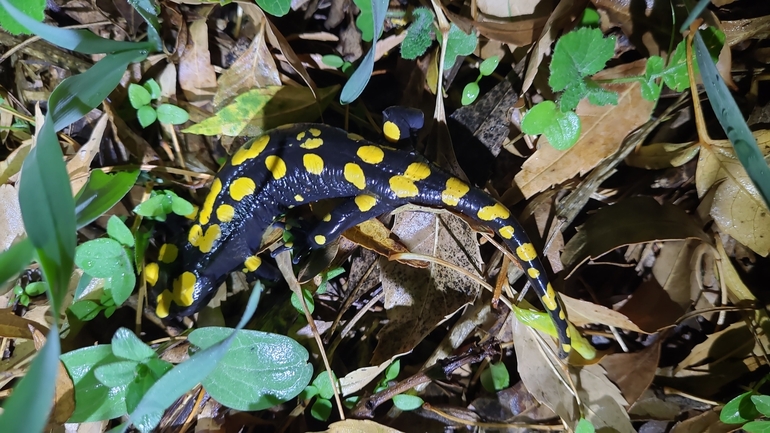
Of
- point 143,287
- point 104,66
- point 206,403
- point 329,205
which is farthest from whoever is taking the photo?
point 329,205

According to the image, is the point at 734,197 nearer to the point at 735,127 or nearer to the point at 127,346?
the point at 735,127

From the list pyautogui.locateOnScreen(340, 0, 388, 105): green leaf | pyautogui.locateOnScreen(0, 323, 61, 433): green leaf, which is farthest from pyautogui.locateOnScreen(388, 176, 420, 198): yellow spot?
pyautogui.locateOnScreen(0, 323, 61, 433): green leaf

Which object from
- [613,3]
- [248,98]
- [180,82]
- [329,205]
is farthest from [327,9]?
[613,3]

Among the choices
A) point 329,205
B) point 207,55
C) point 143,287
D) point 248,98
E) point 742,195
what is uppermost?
point 207,55

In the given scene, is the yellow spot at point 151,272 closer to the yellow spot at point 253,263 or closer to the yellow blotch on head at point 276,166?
the yellow spot at point 253,263

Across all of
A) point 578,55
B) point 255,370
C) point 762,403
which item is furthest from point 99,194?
point 762,403

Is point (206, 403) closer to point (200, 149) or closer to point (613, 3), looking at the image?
point (200, 149)

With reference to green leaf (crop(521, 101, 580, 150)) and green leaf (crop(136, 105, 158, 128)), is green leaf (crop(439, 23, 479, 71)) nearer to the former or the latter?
green leaf (crop(521, 101, 580, 150))
